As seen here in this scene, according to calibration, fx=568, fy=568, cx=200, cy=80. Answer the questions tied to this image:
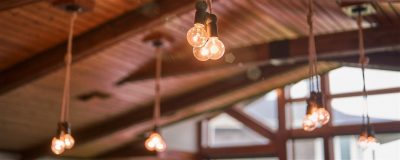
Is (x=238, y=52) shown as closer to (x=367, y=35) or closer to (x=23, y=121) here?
(x=367, y=35)

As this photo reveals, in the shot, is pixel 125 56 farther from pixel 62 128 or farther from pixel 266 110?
pixel 266 110

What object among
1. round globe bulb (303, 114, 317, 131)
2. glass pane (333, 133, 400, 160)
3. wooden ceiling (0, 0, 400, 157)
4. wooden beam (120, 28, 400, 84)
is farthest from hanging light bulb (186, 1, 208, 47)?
glass pane (333, 133, 400, 160)

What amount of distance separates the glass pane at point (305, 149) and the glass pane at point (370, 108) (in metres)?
0.48

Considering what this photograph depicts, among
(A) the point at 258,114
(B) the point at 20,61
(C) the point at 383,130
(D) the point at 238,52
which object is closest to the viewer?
(B) the point at 20,61

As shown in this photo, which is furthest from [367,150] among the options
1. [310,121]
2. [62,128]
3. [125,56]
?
[62,128]

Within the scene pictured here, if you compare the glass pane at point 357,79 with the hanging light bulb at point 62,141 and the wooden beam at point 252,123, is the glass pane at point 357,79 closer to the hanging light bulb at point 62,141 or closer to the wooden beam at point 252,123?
the wooden beam at point 252,123

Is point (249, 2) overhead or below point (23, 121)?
overhead

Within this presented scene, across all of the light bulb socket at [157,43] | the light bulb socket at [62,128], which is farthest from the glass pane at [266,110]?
the light bulb socket at [62,128]

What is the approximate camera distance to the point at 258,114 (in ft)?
32.8

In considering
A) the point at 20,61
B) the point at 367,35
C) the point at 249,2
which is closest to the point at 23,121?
the point at 20,61

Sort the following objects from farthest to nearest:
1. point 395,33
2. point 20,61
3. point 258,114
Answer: point 258,114
point 20,61
point 395,33

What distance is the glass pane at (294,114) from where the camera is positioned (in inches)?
378

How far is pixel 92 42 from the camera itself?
6.35m

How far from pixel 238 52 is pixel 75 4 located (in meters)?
2.43
